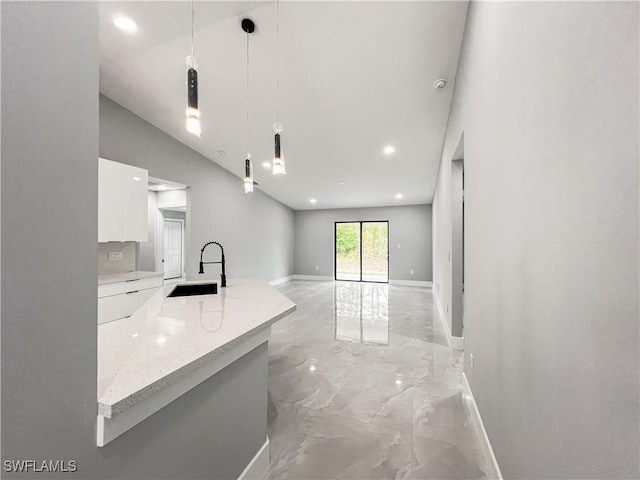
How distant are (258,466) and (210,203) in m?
4.96

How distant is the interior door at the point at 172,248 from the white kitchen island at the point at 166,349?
5879 mm

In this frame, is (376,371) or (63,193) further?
(376,371)

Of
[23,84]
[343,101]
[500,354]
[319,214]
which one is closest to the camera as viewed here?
[23,84]

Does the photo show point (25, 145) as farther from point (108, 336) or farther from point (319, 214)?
point (319, 214)

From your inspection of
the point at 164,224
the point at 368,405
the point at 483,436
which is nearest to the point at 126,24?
the point at 368,405

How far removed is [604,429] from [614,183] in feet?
1.95

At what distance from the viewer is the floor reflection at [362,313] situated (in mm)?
3766

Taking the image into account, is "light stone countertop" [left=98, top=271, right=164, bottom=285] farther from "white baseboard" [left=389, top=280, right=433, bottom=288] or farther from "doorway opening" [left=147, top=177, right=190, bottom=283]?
"white baseboard" [left=389, top=280, right=433, bottom=288]

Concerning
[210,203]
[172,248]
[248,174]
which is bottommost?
[172,248]

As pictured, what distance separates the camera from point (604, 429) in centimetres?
65

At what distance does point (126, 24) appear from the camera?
8.29ft

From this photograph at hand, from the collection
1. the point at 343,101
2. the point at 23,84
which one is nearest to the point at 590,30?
the point at 23,84

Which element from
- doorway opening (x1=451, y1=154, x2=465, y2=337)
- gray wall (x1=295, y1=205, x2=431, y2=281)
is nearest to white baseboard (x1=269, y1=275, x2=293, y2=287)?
gray wall (x1=295, y1=205, x2=431, y2=281)

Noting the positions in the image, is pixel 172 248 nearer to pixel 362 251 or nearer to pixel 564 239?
pixel 362 251
